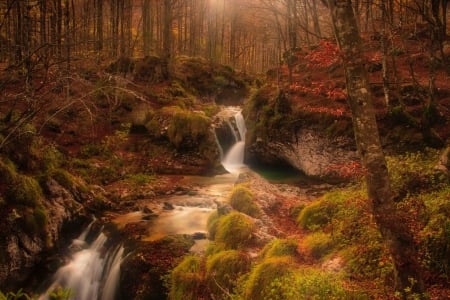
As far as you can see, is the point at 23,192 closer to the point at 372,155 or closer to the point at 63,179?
the point at 63,179

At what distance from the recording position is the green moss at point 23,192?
958cm

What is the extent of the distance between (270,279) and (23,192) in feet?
22.6

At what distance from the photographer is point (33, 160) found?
11641 mm

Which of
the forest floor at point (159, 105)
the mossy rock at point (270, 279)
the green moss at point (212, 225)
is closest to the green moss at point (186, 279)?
the mossy rock at point (270, 279)

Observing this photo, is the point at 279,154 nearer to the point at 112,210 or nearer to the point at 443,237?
the point at 112,210

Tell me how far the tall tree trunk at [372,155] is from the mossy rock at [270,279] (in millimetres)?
1861

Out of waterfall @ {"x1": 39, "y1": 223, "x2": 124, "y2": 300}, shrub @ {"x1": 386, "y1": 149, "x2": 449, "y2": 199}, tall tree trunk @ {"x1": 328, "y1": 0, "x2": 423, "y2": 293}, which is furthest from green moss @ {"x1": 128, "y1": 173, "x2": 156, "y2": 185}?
tall tree trunk @ {"x1": 328, "y1": 0, "x2": 423, "y2": 293}

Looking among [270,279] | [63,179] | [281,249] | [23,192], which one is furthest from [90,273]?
[270,279]

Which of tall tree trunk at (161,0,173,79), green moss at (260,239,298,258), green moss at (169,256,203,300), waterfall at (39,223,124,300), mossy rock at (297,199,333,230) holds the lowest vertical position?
waterfall at (39,223,124,300)

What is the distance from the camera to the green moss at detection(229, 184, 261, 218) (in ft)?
33.9

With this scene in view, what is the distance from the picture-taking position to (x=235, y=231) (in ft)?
29.2

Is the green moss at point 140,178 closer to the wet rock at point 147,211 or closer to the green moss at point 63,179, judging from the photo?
the wet rock at point 147,211

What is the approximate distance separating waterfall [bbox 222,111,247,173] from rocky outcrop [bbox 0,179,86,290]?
362 inches

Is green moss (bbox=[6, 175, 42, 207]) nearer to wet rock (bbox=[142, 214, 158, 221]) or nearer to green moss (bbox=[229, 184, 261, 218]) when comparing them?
wet rock (bbox=[142, 214, 158, 221])
